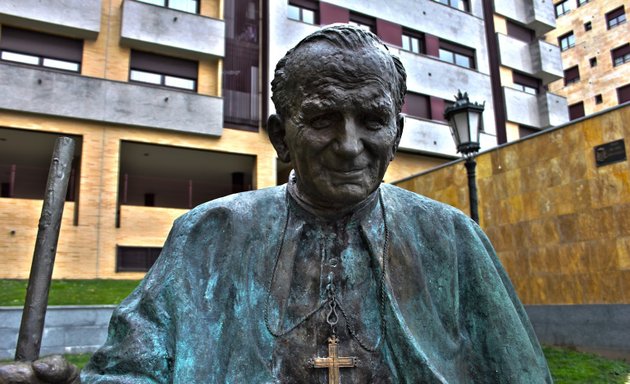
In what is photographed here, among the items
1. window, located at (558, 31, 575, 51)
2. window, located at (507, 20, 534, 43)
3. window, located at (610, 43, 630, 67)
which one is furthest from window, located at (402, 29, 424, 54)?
window, located at (558, 31, 575, 51)

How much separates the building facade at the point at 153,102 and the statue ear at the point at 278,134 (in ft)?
54.3

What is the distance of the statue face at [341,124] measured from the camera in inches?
56.4

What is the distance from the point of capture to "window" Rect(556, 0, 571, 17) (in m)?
41.3

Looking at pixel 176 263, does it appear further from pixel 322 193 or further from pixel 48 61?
pixel 48 61

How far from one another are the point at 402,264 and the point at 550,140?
1060cm

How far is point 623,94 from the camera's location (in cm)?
3694

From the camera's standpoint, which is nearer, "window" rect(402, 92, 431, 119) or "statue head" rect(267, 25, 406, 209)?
"statue head" rect(267, 25, 406, 209)

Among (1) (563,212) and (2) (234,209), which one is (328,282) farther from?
(1) (563,212)

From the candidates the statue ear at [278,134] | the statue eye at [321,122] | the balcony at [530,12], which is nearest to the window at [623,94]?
the balcony at [530,12]

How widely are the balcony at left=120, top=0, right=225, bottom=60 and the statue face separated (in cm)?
1859

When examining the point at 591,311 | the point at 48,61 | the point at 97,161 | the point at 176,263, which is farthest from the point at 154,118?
the point at 176,263

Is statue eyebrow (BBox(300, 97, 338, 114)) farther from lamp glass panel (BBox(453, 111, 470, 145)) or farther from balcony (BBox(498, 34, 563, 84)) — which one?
balcony (BBox(498, 34, 563, 84))

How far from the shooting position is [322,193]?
1516mm

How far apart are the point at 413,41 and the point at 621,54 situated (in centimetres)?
2037
